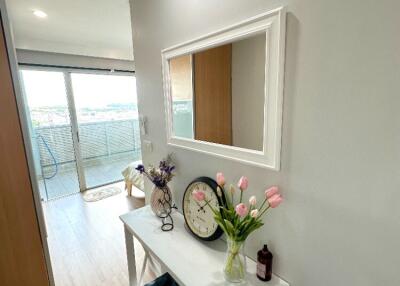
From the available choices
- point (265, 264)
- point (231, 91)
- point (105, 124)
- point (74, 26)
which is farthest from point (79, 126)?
point (265, 264)

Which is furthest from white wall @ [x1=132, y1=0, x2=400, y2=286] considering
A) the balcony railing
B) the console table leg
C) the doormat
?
the balcony railing

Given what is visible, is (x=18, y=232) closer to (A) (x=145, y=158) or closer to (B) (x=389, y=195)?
(A) (x=145, y=158)

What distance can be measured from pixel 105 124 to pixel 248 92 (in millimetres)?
3686

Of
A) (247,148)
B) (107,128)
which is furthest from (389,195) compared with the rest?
(107,128)

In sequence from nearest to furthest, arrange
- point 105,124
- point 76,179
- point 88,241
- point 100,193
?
point 88,241 → point 100,193 → point 76,179 → point 105,124

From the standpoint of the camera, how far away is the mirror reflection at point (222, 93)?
0.92 metres

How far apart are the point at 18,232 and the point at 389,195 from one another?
187cm

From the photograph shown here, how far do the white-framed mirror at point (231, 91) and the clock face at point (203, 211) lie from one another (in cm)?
19

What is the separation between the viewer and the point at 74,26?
2.49 m

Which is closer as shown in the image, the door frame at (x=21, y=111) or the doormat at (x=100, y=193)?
the door frame at (x=21, y=111)

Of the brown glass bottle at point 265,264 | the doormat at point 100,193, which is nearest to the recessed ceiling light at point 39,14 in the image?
the doormat at point 100,193

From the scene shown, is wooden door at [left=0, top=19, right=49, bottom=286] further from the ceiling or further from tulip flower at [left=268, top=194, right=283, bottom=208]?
tulip flower at [left=268, top=194, right=283, bottom=208]

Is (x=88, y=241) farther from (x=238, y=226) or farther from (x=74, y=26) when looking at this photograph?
(x=74, y=26)

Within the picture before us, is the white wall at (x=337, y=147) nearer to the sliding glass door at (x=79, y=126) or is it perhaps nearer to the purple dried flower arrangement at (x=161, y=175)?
the purple dried flower arrangement at (x=161, y=175)
